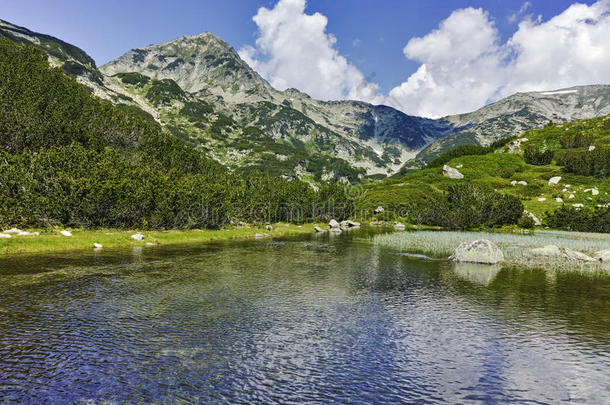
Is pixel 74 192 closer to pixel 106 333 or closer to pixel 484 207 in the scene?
pixel 106 333

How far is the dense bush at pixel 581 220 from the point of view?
117062 mm

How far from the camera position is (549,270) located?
4925 centimetres

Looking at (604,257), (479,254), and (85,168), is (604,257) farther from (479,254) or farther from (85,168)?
(85,168)

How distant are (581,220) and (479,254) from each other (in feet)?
319

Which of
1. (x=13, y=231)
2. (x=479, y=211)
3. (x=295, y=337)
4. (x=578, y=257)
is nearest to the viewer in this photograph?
(x=295, y=337)

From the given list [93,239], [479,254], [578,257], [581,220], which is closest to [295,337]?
[479,254]

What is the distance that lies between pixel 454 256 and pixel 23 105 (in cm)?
10826

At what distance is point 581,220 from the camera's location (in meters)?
124

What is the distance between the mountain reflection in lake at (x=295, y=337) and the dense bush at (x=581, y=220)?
95.8m

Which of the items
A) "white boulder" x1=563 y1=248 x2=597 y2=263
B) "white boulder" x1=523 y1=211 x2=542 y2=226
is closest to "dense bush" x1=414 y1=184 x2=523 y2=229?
"white boulder" x1=523 y1=211 x2=542 y2=226

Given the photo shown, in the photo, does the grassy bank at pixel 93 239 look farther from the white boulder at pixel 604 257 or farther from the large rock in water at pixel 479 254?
the white boulder at pixel 604 257

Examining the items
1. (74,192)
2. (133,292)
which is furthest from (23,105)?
(133,292)

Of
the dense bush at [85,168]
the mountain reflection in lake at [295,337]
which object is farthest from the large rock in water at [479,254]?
the dense bush at [85,168]

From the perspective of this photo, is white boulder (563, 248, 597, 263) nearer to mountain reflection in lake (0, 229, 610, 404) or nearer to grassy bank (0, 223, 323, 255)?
mountain reflection in lake (0, 229, 610, 404)
